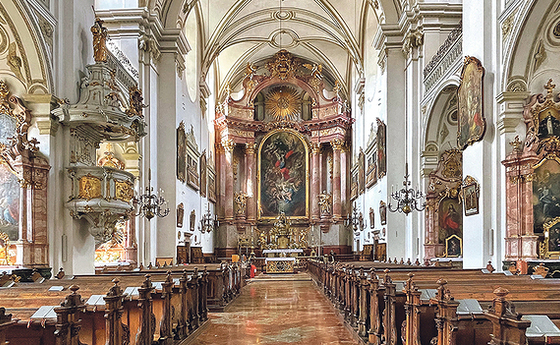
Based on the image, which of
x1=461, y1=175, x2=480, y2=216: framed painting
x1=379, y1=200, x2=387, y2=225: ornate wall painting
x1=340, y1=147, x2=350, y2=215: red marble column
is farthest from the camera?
x1=340, y1=147, x2=350, y2=215: red marble column

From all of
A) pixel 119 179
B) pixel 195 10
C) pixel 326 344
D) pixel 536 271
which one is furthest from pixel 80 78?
pixel 195 10

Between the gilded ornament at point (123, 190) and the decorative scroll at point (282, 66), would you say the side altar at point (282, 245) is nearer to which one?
the decorative scroll at point (282, 66)

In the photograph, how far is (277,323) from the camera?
353 inches

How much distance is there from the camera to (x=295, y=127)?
1174 inches

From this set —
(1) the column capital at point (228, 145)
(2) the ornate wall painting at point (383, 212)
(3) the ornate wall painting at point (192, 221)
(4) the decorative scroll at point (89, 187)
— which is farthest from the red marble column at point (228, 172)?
(4) the decorative scroll at point (89, 187)

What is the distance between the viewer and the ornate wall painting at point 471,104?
10.1 metres

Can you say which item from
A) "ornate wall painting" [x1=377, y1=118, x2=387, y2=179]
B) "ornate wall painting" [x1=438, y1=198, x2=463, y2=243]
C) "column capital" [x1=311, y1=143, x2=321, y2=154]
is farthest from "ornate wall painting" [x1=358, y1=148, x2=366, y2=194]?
"ornate wall painting" [x1=438, y1=198, x2=463, y2=243]

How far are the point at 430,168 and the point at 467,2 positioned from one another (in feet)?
16.4

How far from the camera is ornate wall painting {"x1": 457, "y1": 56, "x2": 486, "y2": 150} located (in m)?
10.1

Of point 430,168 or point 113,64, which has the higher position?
Answer: point 113,64

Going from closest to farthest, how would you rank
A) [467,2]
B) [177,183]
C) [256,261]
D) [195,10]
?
[467,2]
[177,183]
[195,10]
[256,261]

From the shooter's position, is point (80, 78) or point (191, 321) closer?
point (191, 321)

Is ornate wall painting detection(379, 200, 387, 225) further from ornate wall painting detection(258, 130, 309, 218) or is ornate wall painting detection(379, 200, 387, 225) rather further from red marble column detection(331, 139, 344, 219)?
ornate wall painting detection(258, 130, 309, 218)

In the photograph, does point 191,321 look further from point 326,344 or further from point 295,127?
point 295,127
